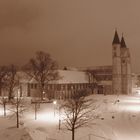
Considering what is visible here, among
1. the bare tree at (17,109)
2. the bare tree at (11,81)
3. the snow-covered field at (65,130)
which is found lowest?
the snow-covered field at (65,130)

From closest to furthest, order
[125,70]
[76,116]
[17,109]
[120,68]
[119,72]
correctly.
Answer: [76,116], [17,109], [119,72], [120,68], [125,70]

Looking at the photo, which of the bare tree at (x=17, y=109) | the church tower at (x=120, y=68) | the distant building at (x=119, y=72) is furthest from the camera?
the distant building at (x=119, y=72)

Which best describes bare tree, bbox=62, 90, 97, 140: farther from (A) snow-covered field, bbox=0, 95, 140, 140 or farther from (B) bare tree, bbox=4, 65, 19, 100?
(B) bare tree, bbox=4, 65, 19, 100

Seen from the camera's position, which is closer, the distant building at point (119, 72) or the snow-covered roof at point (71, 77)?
the snow-covered roof at point (71, 77)

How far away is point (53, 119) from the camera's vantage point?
128 feet

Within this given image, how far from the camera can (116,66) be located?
93125 millimetres

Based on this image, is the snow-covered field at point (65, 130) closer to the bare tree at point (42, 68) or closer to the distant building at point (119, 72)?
the bare tree at point (42, 68)

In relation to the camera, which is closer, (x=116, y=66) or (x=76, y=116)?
(x=76, y=116)

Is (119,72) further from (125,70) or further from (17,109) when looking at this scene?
(17,109)

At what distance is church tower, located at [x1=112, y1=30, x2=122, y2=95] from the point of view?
91625mm

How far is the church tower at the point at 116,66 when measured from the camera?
301 ft

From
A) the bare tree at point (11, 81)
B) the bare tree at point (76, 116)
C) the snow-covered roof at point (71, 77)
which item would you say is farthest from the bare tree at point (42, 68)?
the bare tree at point (76, 116)

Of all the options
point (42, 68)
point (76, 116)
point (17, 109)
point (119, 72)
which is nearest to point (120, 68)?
point (119, 72)

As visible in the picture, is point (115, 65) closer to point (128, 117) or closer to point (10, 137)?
point (128, 117)
